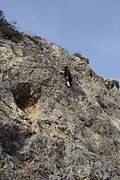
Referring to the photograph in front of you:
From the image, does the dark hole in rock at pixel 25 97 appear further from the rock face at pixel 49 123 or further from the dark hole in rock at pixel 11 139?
the dark hole in rock at pixel 11 139

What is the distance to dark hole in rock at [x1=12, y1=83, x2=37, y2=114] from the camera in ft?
69.2

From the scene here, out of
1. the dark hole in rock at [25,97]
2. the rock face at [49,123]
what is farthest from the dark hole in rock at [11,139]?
the dark hole in rock at [25,97]

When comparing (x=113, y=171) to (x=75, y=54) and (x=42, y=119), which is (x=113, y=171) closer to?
(x=42, y=119)

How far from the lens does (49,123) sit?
67.6ft

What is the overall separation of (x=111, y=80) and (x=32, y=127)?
17.6 metres

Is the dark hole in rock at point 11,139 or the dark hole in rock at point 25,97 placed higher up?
the dark hole in rock at point 25,97

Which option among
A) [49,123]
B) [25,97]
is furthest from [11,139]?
[25,97]

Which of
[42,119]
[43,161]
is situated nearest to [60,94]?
[42,119]

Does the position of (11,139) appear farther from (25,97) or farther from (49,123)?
(25,97)

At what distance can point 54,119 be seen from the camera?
2106cm

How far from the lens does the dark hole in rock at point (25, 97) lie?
69.2ft

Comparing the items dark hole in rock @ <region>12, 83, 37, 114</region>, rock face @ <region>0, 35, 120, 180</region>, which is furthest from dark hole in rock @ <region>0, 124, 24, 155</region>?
dark hole in rock @ <region>12, 83, 37, 114</region>

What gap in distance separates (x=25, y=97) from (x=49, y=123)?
6.93ft

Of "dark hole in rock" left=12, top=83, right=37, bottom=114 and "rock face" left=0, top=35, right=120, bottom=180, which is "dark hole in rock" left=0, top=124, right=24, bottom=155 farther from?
"dark hole in rock" left=12, top=83, right=37, bottom=114
